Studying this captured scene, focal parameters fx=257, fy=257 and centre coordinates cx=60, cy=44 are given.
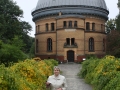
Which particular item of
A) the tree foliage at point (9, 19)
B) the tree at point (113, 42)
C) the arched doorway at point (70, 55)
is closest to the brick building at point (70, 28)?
the arched doorway at point (70, 55)

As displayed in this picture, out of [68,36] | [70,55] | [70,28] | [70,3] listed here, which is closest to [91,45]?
[70,55]

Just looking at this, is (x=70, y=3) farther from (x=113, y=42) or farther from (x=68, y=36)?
(x=113, y=42)

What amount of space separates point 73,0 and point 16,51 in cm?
2175

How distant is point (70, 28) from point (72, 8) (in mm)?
5365

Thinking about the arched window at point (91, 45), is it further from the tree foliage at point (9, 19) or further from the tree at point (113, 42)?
the tree foliage at point (9, 19)

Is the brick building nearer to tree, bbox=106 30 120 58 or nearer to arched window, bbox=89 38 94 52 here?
arched window, bbox=89 38 94 52

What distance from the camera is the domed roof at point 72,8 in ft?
155

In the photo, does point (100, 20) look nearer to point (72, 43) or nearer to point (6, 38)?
point (72, 43)

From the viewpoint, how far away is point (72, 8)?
47.5 meters

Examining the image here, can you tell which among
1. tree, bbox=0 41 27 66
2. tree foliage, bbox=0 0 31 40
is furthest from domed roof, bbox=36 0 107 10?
tree, bbox=0 41 27 66

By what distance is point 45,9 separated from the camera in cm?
4906

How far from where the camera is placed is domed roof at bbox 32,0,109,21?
47.2 metres

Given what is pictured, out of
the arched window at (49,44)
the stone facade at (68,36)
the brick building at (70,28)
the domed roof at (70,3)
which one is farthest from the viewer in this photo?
the arched window at (49,44)

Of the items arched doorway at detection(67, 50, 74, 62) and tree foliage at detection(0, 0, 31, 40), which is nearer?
tree foliage at detection(0, 0, 31, 40)
